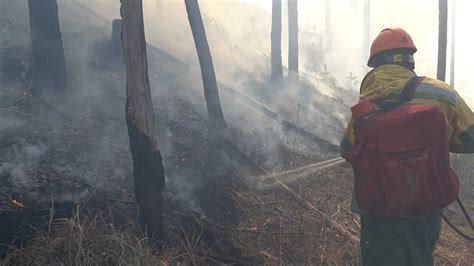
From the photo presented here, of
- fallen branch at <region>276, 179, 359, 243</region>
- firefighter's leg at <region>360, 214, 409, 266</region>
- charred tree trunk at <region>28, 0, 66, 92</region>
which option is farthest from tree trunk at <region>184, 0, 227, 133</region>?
firefighter's leg at <region>360, 214, 409, 266</region>

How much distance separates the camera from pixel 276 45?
15297 mm

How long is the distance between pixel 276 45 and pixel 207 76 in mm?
6862

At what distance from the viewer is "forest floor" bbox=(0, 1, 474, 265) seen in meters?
4.57

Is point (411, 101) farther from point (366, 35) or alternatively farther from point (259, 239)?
point (366, 35)

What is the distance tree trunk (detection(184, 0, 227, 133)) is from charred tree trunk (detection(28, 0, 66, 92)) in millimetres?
2727

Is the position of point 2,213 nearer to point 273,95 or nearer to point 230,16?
point 273,95

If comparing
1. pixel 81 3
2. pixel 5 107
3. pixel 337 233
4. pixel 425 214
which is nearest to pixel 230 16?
pixel 81 3

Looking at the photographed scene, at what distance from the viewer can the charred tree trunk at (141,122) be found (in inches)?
186

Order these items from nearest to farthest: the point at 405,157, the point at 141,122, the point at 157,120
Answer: the point at 405,157
the point at 141,122
the point at 157,120

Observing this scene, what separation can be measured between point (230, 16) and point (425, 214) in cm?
2240

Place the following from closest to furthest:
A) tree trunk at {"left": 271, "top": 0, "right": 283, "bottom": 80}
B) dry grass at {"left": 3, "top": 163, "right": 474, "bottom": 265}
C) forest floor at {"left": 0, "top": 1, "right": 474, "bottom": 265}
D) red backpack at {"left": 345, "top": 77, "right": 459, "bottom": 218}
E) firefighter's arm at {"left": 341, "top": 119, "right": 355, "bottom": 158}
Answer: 1. red backpack at {"left": 345, "top": 77, "right": 459, "bottom": 218}
2. firefighter's arm at {"left": 341, "top": 119, "right": 355, "bottom": 158}
3. dry grass at {"left": 3, "top": 163, "right": 474, "bottom": 265}
4. forest floor at {"left": 0, "top": 1, "right": 474, "bottom": 265}
5. tree trunk at {"left": 271, "top": 0, "right": 283, "bottom": 80}

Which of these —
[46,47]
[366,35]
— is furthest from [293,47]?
[366,35]

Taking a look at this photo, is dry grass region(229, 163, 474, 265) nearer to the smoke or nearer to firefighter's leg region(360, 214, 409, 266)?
firefighter's leg region(360, 214, 409, 266)

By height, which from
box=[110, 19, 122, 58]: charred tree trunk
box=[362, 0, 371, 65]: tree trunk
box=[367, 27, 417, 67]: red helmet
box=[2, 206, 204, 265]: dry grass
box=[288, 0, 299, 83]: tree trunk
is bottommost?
box=[362, 0, 371, 65]: tree trunk
